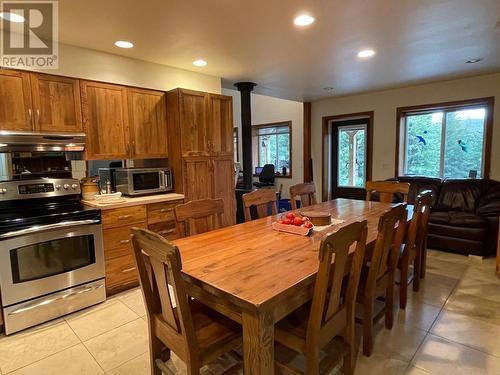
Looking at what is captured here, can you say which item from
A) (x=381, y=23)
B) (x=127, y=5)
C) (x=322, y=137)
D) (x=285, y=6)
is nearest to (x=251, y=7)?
(x=285, y=6)

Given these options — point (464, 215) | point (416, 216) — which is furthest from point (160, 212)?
point (464, 215)

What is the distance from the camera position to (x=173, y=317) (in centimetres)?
139

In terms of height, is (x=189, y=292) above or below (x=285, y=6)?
below

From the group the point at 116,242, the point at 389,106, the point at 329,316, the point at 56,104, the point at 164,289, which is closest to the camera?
the point at 164,289

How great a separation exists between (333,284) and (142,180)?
2.52 m

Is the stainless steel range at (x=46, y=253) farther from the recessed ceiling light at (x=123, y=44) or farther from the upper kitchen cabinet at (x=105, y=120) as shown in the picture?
the recessed ceiling light at (x=123, y=44)

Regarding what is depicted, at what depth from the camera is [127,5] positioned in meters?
2.10

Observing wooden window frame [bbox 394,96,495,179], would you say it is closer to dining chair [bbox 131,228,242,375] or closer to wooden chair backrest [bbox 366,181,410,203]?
wooden chair backrest [bbox 366,181,410,203]

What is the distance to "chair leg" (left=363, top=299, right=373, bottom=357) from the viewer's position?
6.28 feet

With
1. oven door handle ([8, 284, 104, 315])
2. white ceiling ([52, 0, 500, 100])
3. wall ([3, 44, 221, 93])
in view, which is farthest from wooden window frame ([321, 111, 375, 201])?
oven door handle ([8, 284, 104, 315])

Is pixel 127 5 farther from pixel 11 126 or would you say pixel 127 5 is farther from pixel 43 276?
pixel 43 276

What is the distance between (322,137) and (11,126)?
17.1 feet

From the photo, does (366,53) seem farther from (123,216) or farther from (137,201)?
(123,216)

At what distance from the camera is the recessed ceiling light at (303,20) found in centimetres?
231
